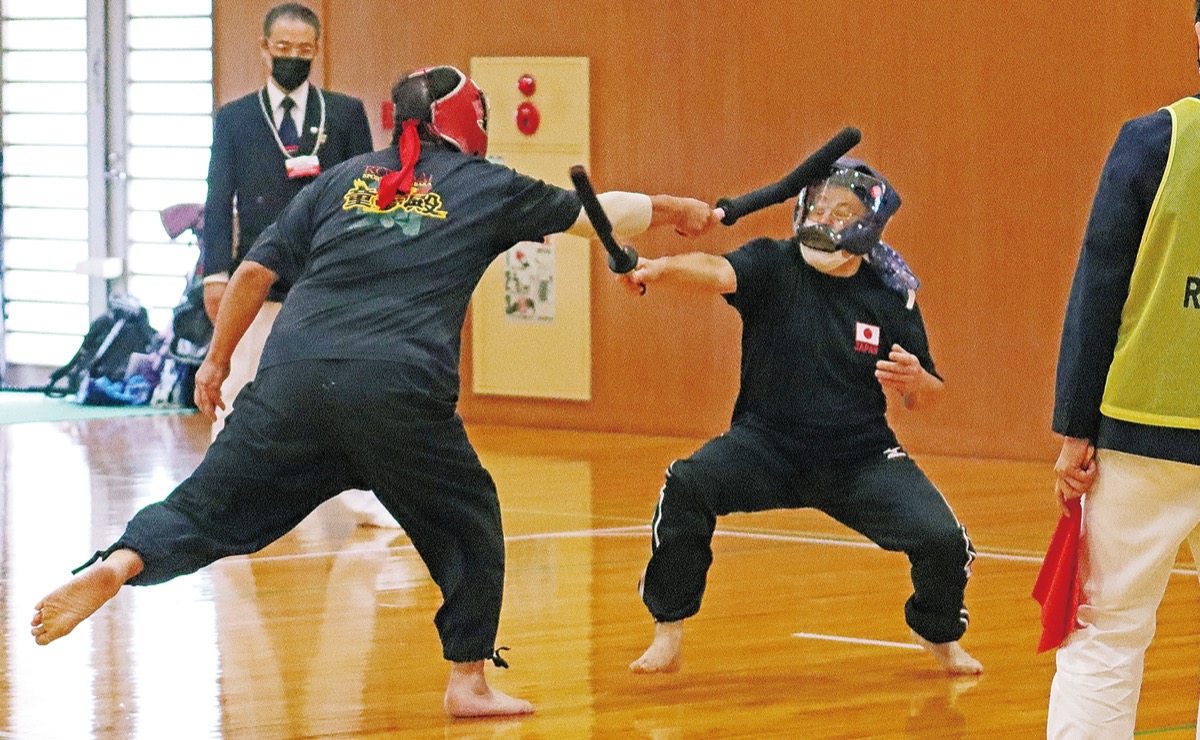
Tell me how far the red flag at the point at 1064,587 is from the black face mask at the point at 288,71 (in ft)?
13.5

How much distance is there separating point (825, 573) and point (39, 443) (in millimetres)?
5320

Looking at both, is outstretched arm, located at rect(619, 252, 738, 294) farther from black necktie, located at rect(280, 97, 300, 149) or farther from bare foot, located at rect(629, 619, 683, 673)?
black necktie, located at rect(280, 97, 300, 149)

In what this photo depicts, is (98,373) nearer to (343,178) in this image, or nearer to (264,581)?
(264,581)

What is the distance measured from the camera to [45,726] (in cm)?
427

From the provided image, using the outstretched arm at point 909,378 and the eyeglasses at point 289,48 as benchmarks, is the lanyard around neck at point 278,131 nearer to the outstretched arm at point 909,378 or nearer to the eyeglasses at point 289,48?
the eyeglasses at point 289,48

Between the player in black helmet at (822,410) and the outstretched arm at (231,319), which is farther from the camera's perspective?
the player in black helmet at (822,410)

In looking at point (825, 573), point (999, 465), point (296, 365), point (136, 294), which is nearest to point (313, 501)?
point (296, 365)

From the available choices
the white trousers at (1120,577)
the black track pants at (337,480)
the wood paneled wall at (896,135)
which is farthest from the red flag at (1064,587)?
the wood paneled wall at (896,135)

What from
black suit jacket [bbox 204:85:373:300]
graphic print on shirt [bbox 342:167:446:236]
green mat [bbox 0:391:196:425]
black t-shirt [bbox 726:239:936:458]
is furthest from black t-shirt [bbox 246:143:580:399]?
green mat [bbox 0:391:196:425]

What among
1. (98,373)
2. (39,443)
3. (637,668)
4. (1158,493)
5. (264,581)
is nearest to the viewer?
(1158,493)

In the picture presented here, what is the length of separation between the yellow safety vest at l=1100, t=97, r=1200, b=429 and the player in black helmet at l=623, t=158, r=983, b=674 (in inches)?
57.5

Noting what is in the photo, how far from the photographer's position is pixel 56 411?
38.4ft

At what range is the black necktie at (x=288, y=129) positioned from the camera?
22.3 ft

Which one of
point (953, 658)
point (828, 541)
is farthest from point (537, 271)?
point (953, 658)
